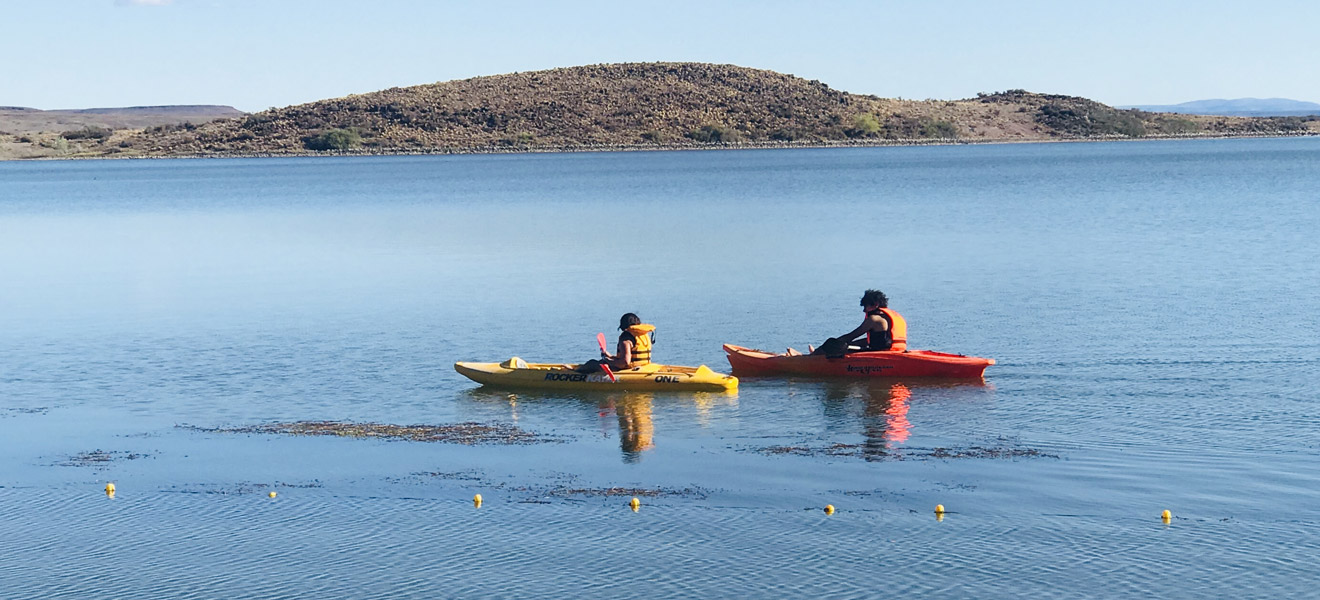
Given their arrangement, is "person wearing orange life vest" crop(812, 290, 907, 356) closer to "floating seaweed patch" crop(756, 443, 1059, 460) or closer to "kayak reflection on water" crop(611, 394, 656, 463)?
"kayak reflection on water" crop(611, 394, 656, 463)

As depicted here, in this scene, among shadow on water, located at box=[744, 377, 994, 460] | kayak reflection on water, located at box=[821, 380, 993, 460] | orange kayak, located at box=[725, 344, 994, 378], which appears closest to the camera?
shadow on water, located at box=[744, 377, 994, 460]

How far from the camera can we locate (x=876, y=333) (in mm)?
22047

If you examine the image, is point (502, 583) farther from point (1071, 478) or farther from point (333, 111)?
point (333, 111)

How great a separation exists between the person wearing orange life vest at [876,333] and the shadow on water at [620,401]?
194cm

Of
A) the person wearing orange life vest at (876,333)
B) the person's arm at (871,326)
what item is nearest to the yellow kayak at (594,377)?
the person wearing orange life vest at (876,333)

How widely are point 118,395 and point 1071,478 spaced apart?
43.1 feet

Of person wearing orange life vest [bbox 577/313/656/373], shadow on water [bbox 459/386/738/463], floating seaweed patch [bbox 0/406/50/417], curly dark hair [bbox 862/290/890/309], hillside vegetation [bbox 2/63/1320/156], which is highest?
hillside vegetation [bbox 2/63/1320/156]

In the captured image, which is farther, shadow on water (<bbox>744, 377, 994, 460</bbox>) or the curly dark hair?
the curly dark hair

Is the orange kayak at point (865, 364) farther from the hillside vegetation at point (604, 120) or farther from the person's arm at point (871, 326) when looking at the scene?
the hillside vegetation at point (604, 120)

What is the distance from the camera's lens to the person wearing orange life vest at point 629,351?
21.4 m

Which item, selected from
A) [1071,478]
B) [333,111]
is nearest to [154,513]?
[1071,478]

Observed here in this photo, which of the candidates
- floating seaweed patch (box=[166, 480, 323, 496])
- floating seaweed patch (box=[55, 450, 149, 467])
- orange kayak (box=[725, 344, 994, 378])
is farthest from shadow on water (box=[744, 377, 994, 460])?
floating seaweed patch (box=[55, 450, 149, 467])

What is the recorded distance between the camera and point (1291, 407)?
61.3 feet

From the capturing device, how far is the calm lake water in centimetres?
1297
